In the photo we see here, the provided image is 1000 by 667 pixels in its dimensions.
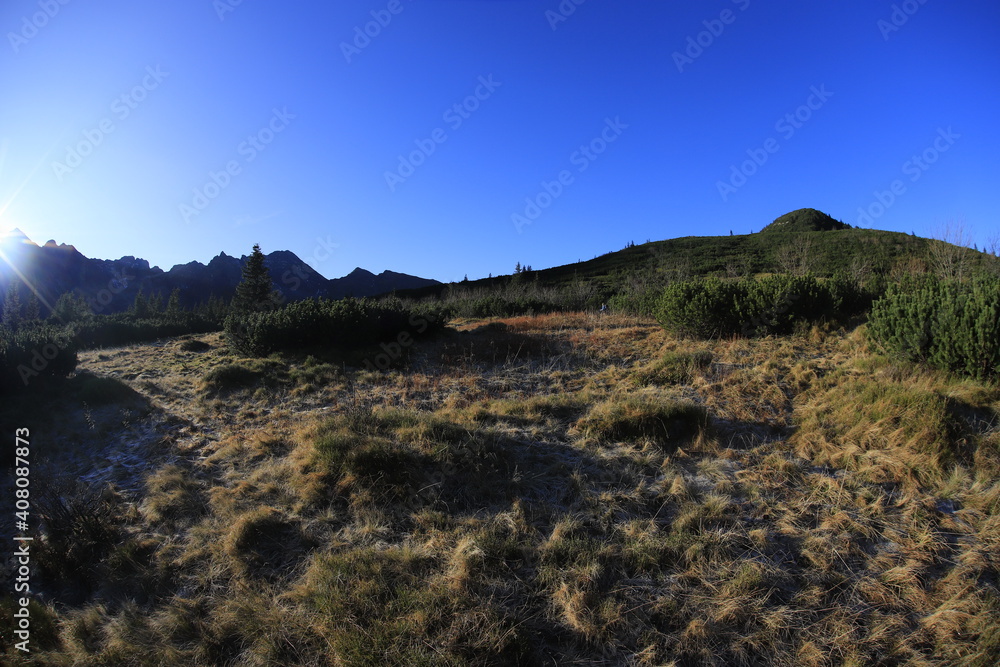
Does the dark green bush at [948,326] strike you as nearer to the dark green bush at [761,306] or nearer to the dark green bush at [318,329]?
the dark green bush at [761,306]

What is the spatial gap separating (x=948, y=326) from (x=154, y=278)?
117678 millimetres

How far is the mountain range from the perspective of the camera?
66438 millimetres

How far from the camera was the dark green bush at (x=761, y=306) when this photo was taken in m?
10.1

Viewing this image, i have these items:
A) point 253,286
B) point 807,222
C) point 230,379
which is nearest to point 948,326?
point 230,379

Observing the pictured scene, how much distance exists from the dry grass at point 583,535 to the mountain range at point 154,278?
54042 millimetres

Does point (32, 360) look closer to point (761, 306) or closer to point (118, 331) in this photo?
point (118, 331)

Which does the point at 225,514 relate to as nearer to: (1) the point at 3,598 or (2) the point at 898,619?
(1) the point at 3,598

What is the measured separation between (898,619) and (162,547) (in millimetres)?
5998

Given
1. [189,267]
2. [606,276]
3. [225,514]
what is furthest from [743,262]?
[189,267]

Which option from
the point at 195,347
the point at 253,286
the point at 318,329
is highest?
the point at 253,286

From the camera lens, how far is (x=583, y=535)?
150 inches

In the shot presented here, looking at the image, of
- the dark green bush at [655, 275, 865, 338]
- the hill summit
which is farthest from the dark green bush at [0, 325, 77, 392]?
the hill summit

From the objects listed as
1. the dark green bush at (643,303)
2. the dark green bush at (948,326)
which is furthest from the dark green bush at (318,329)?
the dark green bush at (948,326)

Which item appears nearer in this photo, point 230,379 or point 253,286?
point 230,379
